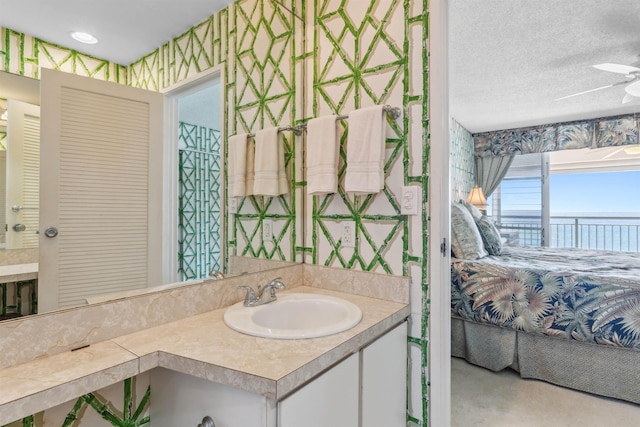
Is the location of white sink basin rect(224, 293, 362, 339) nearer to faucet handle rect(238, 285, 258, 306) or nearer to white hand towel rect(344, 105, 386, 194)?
faucet handle rect(238, 285, 258, 306)

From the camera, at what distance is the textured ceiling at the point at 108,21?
84 cm

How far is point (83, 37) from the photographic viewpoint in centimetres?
93

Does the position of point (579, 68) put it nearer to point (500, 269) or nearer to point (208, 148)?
point (500, 269)

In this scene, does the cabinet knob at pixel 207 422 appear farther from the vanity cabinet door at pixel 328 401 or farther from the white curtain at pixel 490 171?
the white curtain at pixel 490 171

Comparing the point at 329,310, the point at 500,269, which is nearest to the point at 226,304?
the point at 329,310

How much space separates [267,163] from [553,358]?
2.26 metres

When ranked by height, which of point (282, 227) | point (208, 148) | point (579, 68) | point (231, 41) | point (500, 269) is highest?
point (579, 68)

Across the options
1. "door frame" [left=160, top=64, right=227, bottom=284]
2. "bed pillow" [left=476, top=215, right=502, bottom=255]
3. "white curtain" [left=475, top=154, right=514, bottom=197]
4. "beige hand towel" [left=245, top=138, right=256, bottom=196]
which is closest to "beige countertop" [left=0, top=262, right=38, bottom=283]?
"door frame" [left=160, top=64, right=227, bottom=284]

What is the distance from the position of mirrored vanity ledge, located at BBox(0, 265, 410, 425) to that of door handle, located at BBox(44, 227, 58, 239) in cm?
20

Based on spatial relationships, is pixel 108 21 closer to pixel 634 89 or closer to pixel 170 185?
pixel 170 185

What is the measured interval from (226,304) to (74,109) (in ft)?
2.60

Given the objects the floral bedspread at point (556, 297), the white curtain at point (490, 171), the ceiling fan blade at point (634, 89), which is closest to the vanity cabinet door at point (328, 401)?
the floral bedspread at point (556, 297)

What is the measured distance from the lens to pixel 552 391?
7.19ft

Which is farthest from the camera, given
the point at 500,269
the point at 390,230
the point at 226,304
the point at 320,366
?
the point at 500,269
